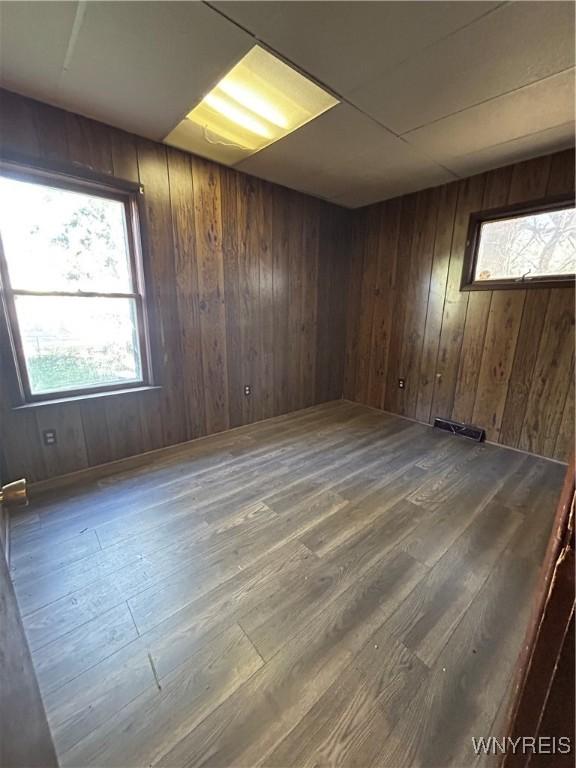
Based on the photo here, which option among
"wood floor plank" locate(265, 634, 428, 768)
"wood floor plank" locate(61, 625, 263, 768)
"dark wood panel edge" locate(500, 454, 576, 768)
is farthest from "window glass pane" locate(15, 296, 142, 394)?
"dark wood panel edge" locate(500, 454, 576, 768)

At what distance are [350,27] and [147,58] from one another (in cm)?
98

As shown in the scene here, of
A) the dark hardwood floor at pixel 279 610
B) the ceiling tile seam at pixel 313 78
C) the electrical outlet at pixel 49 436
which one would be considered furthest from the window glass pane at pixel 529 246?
the electrical outlet at pixel 49 436

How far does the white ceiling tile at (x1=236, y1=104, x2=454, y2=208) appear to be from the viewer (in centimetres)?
204

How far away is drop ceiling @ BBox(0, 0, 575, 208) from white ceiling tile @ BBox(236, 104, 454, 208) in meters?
0.02

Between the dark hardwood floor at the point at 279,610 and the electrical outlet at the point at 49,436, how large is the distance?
36 cm

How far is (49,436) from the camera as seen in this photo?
2.13 metres

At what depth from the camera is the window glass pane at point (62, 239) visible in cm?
188

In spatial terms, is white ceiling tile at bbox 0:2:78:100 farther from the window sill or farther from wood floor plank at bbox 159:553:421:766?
wood floor plank at bbox 159:553:421:766

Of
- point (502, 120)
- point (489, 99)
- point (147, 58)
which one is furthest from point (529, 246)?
point (147, 58)

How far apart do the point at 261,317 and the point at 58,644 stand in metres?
2.72

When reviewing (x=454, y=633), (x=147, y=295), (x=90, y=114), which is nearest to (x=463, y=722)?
(x=454, y=633)

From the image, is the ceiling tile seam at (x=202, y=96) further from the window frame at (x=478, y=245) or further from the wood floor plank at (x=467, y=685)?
the wood floor plank at (x=467, y=685)

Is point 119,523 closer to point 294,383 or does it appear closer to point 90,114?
point 294,383

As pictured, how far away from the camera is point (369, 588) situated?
1391 millimetres
